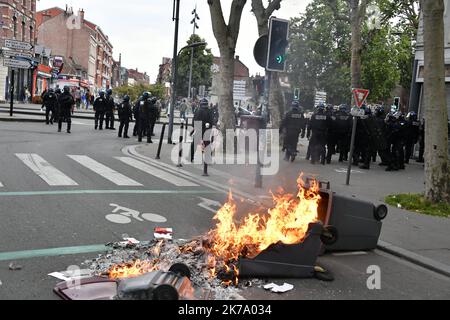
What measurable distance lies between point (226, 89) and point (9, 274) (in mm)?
11948

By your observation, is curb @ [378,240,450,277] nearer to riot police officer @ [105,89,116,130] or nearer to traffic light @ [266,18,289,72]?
traffic light @ [266,18,289,72]

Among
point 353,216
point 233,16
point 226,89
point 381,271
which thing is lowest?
point 381,271

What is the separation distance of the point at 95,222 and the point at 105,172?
4521 mm

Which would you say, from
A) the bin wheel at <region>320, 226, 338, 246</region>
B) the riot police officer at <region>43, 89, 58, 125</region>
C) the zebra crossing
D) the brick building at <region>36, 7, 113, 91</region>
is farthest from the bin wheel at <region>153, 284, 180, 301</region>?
the brick building at <region>36, 7, 113, 91</region>

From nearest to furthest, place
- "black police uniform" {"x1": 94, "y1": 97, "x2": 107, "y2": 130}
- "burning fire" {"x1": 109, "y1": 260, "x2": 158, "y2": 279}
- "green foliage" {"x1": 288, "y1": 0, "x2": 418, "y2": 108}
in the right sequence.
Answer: "burning fire" {"x1": 109, "y1": 260, "x2": 158, "y2": 279}
"black police uniform" {"x1": 94, "y1": 97, "x2": 107, "y2": 130}
"green foliage" {"x1": 288, "y1": 0, "x2": 418, "y2": 108}

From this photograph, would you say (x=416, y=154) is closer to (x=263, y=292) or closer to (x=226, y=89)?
(x=226, y=89)

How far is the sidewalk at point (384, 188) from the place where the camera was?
6.46 metres

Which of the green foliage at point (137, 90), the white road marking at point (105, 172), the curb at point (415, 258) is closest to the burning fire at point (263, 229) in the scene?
the curb at point (415, 258)

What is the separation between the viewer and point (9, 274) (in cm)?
461

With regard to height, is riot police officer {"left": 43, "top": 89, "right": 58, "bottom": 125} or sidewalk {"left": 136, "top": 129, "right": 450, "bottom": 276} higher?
riot police officer {"left": 43, "top": 89, "right": 58, "bottom": 125}

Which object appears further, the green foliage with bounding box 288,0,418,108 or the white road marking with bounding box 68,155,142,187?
the green foliage with bounding box 288,0,418,108

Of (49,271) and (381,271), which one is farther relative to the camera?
(381,271)

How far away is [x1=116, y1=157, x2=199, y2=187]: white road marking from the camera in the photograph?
34.9ft

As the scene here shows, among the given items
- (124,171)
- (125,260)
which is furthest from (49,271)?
(124,171)
